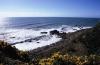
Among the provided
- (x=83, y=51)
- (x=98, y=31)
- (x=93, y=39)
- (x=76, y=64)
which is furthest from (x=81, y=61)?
(x=98, y=31)

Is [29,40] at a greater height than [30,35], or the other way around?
[29,40]

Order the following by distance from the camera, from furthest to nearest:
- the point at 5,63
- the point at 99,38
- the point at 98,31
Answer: the point at 98,31 < the point at 99,38 < the point at 5,63

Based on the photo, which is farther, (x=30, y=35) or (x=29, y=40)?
(x=30, y=35)

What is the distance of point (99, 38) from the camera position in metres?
19.6

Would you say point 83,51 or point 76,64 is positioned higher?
point 76,64

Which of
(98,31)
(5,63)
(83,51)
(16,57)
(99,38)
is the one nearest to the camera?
(5,63)

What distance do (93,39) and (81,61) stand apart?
11.9m

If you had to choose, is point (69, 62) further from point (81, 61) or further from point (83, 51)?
point (83, 51)

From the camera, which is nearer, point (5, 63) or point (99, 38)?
point (5, 63)

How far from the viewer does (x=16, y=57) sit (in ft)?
31.2

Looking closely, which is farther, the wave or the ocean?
the ocean

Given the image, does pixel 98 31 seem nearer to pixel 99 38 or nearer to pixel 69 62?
pixel 99 38

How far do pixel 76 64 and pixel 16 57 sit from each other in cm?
318

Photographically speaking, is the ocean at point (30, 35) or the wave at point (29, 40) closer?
the wave at point (29, 40)
